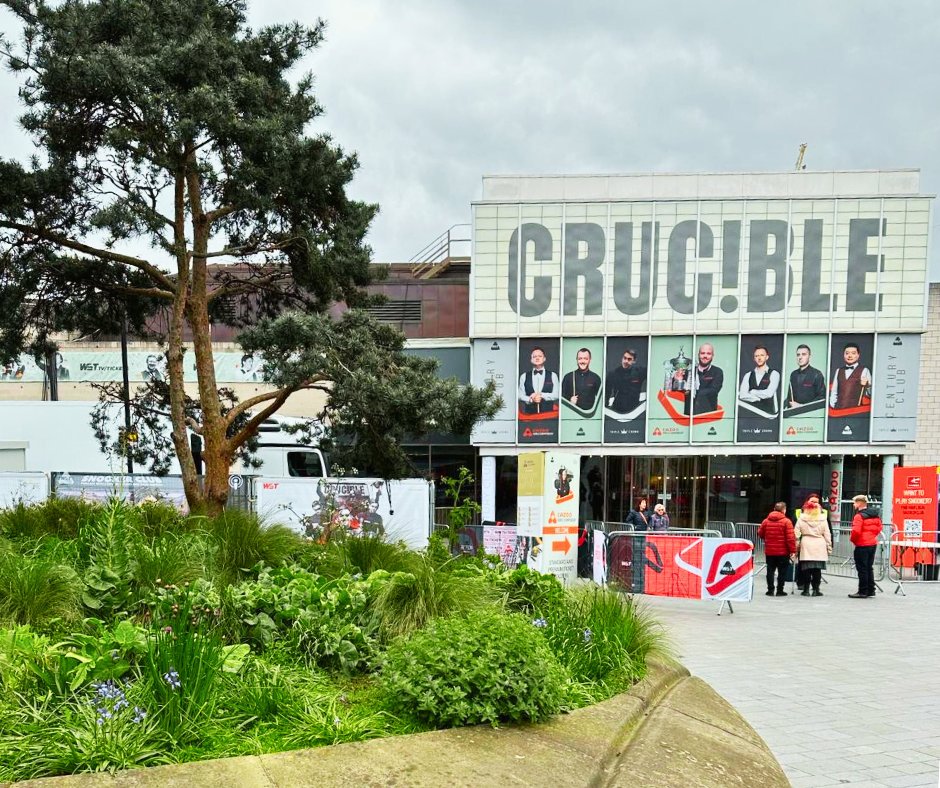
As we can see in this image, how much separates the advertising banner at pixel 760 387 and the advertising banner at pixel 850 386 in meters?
1.56

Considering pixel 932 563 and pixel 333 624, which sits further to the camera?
pixel 932 563

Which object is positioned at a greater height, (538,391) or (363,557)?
(538,391)

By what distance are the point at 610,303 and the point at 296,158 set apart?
14306mm

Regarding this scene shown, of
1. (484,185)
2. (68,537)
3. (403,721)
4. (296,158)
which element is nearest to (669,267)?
(484,185)

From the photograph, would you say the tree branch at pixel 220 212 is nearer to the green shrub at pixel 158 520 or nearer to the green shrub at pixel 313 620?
the green shrub at pixel 158 520

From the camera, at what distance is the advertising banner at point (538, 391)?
2259 centimetres

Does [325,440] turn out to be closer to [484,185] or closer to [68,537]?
[68,537]

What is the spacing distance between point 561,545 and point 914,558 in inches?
368

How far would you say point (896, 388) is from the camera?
22.3 m

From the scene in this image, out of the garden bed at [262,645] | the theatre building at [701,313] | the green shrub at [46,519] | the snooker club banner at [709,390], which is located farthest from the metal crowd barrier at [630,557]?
the snooker club banner at [709,390]

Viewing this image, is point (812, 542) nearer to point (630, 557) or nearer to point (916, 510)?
point (630, 557)

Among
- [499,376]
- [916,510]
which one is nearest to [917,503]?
[916,510]

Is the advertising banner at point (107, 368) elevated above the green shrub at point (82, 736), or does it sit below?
above

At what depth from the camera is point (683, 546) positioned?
39.9ft
